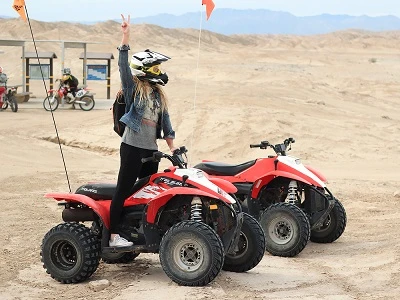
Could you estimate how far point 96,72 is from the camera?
29.0 metres

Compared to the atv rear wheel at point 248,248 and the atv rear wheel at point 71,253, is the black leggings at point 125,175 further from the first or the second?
the atv rear wheel at point 248,248

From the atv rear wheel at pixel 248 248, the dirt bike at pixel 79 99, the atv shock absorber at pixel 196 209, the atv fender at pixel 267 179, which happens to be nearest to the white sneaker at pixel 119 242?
the atv shock absorber at pixel 196 209

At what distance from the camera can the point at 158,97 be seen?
7141 millimetres

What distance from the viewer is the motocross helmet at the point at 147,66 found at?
22.9 ft

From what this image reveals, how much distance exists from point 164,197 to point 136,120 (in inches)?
27.0

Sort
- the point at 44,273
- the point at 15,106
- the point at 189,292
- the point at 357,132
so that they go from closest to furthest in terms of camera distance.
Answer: the point at 189,292, the point at 44,273, the point at 357,132, the point at 15,106

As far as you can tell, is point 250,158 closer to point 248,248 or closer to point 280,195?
point 280,195

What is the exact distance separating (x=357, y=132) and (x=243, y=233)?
11.8m

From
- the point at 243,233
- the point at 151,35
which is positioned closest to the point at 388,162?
the point at 243,233

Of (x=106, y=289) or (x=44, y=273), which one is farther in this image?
(x=44, y=273)

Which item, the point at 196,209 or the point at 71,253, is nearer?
the point at 196,209

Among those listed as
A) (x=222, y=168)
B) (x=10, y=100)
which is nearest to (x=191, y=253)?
(x=222, y=168)

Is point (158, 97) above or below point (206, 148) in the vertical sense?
above

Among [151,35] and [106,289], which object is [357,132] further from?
[151,35]
